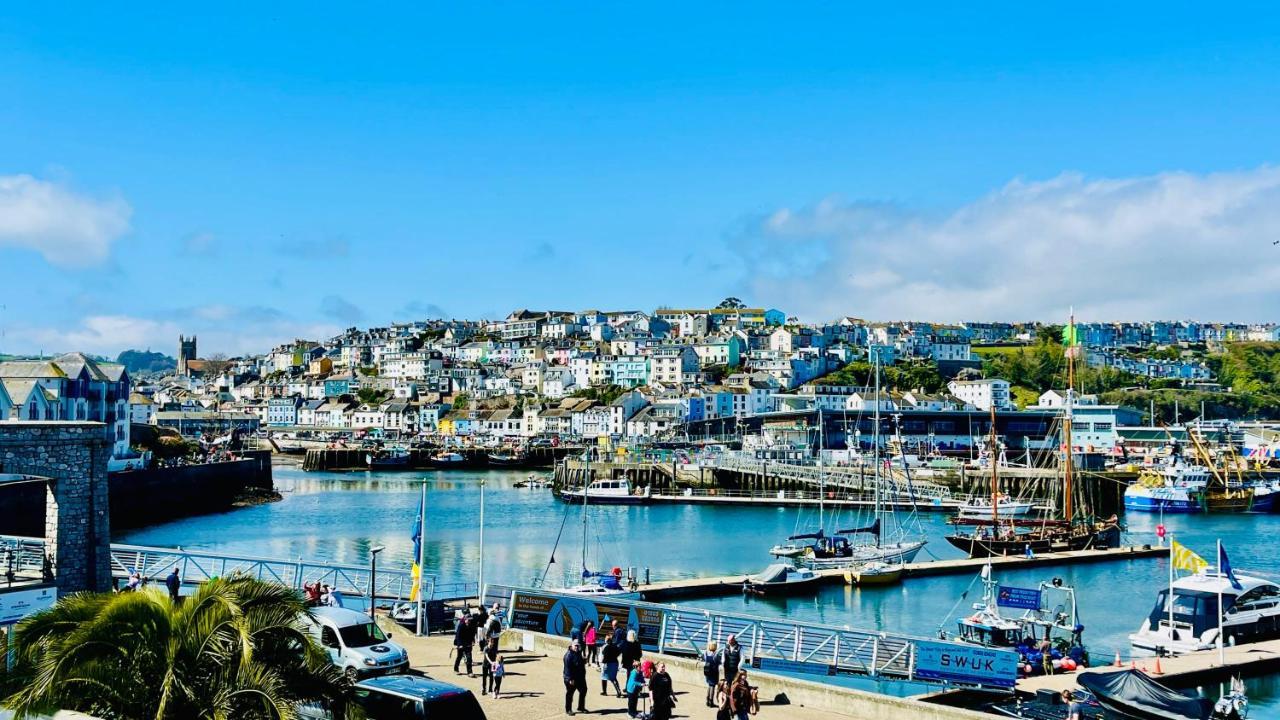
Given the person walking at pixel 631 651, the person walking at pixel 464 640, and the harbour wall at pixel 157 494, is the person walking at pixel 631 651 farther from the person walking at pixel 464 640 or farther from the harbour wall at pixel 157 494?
the harbour wall at pixel 157 494

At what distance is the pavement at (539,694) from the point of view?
14234 millimetres

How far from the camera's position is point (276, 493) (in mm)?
74125

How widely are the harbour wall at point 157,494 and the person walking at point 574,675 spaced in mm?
35921

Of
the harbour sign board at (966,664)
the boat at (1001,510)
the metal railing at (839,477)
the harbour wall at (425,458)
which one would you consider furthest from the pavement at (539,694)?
the harbour wall at (425,458)

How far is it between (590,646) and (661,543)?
109 ft

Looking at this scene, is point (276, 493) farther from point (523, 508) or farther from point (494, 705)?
point (494, 705)

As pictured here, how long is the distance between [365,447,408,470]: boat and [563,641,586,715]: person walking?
307 feet

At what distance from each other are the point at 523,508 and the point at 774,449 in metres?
29.7

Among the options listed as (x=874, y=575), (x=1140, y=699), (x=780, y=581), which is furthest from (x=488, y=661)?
(x=874, y=575)

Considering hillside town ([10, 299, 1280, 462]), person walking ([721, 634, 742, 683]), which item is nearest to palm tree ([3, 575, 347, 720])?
person walking ([721, 634, 742, 683])

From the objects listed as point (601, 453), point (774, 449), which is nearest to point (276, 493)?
point (601, 453)

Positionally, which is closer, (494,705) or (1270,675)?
(494,705)

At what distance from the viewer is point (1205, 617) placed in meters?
25.6

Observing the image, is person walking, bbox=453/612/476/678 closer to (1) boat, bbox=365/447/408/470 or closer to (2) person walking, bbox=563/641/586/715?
(2) person walking, bbox=563/641/586/715
